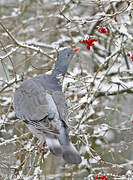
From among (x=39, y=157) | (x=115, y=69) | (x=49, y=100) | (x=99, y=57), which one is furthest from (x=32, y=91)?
(x=99, y=57)

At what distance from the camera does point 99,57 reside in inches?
211

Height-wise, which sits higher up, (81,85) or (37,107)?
(81,85)

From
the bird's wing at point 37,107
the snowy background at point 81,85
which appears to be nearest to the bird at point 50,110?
the bird's wing at point 37,107

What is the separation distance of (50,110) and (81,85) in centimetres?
67

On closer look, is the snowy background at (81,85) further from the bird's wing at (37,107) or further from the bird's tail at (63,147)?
the bird's tail at (63,147)

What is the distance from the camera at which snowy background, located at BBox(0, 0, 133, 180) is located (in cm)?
349

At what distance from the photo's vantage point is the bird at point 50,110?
2.93 meters

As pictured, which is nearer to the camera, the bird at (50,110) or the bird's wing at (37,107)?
the bird at (50,110)

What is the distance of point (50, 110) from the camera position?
3.29 meters

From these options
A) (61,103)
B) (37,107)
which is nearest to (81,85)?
(61,103)

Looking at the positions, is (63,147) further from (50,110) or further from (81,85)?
(81,85)

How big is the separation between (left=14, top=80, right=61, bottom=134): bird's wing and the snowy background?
0.18 metres

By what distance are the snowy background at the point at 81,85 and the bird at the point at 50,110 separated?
0.16 m

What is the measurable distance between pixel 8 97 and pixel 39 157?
1944 millimetres
